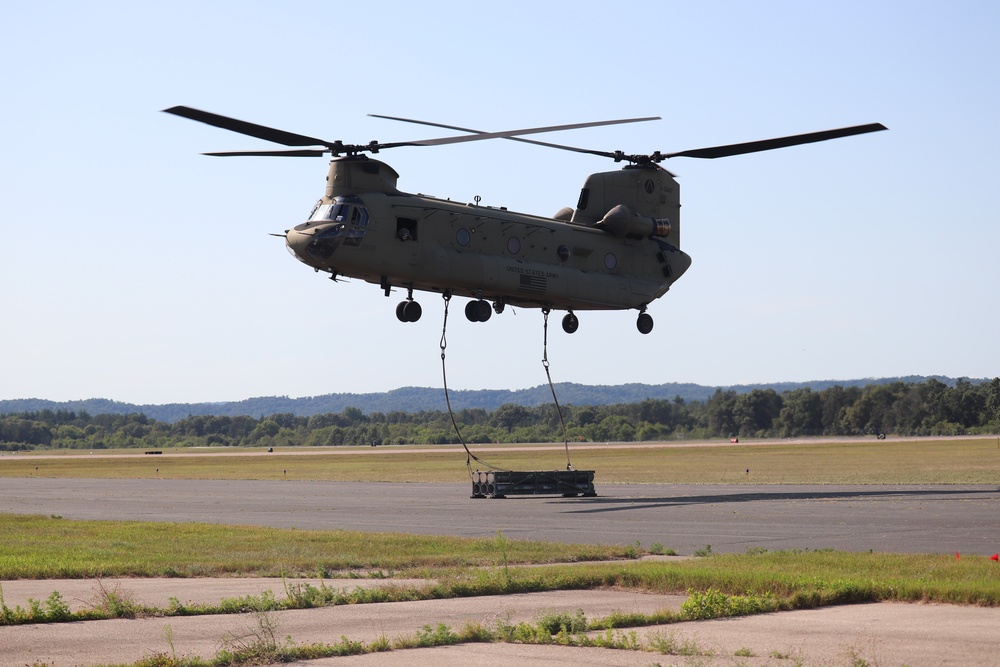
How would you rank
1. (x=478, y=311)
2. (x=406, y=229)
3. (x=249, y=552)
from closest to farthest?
(x=249, y=552)
(x=406, y=229)
(x=478, y=311)

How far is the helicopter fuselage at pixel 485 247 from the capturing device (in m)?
34.2

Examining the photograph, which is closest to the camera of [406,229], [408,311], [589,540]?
[589,540]

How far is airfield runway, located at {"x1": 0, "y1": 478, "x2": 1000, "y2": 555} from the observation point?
25703 millimetres

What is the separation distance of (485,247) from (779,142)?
9626mm

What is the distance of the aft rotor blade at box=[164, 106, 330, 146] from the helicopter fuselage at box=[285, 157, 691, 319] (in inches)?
64.4

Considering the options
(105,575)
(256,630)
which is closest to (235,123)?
(105,575)

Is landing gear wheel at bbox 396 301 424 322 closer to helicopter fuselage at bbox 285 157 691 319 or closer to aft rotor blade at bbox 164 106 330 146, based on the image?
helicopter fuselage at bbox 285 157 691 319

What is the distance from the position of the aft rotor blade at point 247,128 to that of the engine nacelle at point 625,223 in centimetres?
1114

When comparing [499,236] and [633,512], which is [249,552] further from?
[499,236]

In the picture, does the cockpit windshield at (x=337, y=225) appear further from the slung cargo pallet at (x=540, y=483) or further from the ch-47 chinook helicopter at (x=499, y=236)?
the slung cargo pallet at (x=540, y=483)

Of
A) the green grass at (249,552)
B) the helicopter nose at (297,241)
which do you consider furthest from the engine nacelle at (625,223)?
the green grass at (249,552)

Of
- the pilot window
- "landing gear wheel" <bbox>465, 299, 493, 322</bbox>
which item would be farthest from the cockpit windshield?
"landing gear wheel" <bbox>465, 299, 493, 322</bbox>

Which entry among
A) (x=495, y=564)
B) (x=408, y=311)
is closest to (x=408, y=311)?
(x=408, y=311)

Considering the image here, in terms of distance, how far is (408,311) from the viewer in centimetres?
3666
